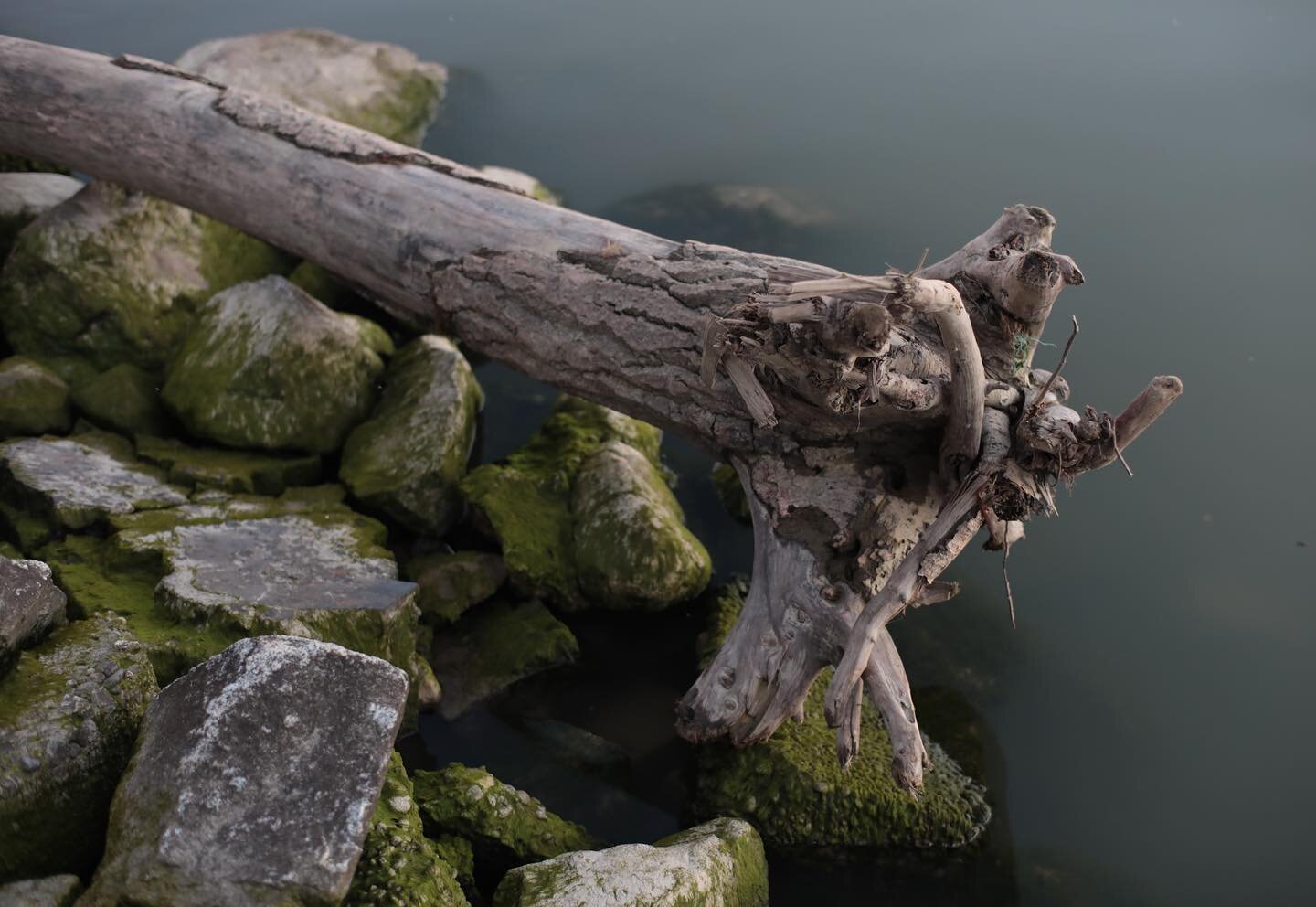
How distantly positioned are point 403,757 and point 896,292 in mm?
1988

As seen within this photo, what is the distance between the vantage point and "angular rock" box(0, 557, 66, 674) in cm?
236

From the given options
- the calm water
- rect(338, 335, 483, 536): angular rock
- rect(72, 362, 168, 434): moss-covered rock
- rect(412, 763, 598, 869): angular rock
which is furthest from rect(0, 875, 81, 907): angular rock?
rect(72, 362, 168, 434): moss-covered rock

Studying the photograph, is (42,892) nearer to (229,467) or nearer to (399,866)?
(399,866)

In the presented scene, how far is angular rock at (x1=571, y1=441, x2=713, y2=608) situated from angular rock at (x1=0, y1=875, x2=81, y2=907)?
5.72ft

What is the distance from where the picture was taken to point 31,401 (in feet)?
12.1

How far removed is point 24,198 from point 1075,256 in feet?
14.9

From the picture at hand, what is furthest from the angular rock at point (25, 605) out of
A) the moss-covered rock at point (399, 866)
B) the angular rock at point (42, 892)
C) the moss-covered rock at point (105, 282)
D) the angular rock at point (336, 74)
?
the angular rock at point (336, 74)

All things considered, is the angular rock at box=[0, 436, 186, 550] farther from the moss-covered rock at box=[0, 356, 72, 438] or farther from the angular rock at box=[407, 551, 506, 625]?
the angular rock at box=[407, 551, 506, 625]

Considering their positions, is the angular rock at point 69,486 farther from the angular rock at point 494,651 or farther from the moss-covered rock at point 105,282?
the angular rock at point 494,651

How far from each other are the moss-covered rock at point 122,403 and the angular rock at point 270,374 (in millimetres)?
100

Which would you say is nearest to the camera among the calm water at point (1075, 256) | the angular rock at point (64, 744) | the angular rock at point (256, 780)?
the angular rock at point (256, 780)

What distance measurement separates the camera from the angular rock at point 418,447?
11.9 ft

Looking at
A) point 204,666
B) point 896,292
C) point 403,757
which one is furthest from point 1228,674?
point 204,666

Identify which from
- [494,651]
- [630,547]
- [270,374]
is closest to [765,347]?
[630,547]
